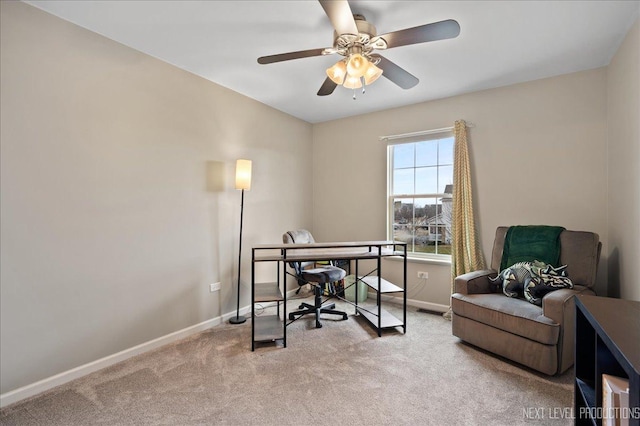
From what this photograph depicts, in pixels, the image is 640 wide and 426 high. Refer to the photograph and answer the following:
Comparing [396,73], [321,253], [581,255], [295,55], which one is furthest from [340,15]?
[581,255]

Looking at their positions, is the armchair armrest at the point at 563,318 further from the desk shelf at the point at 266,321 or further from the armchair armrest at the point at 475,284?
the desk shelf at the point at 266,321

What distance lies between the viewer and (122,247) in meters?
2.38

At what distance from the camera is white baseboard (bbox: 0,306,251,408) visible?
1868 millimetres

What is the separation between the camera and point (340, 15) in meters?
1.62

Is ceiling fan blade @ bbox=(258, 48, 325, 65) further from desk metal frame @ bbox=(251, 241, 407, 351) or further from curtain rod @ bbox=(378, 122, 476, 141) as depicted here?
curtain rod @ bbox=(378, 122, 476, 141)

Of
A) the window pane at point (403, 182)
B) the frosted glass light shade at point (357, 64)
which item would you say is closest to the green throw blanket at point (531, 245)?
the window pane at point (403, 182)

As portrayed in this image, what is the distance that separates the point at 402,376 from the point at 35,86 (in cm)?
322

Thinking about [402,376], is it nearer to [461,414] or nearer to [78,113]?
[461,414]

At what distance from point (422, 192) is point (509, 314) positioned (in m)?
1.82

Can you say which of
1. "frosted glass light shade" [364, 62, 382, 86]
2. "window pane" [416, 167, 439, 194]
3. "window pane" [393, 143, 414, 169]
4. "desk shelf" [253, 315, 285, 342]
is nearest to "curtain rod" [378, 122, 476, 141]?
"window pane" [393, 143, 414, 169]

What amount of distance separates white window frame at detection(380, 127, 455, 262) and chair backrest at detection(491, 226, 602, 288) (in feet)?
3.81

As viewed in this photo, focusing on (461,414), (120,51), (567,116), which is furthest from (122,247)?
(567,116)

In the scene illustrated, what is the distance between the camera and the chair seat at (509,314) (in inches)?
82.6

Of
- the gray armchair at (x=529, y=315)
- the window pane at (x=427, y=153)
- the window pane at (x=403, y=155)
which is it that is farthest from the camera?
the window pane at (x=403, y=155)
